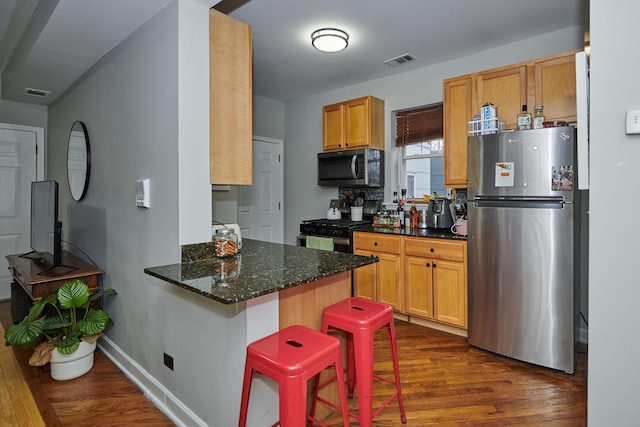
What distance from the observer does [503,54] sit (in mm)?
3225

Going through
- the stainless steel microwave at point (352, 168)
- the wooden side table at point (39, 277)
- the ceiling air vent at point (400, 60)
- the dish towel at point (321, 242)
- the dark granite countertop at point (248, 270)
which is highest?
the ceiling air vent at point (400, 60)

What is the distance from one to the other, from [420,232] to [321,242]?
108 cm

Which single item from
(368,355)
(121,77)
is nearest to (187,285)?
(368,355)

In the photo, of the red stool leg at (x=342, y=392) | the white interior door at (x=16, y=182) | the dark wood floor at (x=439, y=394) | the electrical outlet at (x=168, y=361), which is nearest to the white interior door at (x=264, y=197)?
the dark wood floor at (x=439, y=394)

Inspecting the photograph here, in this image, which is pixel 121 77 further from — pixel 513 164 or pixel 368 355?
pixel 513 164

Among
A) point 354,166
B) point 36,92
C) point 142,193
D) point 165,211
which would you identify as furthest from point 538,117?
point 36,92

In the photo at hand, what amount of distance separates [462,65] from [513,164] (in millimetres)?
1449

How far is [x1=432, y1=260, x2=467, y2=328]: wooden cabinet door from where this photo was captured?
2.95 metres

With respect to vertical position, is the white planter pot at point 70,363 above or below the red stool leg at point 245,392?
below

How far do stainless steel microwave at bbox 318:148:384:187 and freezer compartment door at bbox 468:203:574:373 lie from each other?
1.37 metres

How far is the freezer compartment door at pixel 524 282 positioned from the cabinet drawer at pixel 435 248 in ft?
0.50

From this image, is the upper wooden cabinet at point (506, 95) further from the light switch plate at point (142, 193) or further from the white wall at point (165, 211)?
the light switch plate at point (142, 193)

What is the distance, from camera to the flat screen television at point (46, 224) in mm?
2678

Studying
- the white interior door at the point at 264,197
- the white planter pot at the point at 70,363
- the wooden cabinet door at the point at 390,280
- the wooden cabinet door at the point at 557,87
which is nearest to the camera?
the white planter pot at the point at 70,363
